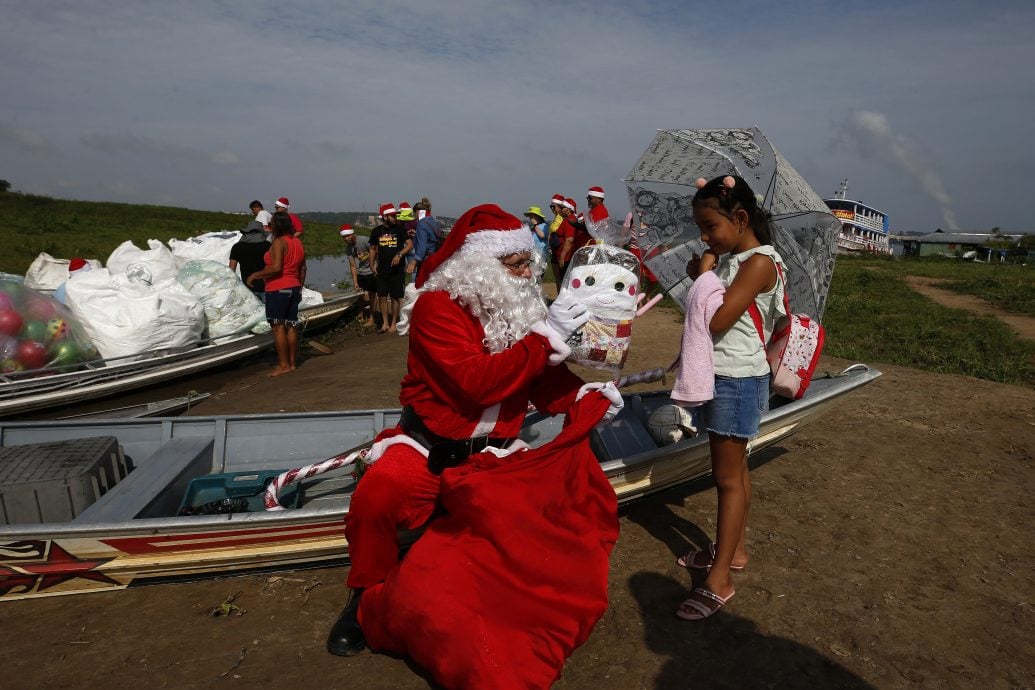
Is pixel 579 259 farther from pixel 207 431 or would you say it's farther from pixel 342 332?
pixel 342 332

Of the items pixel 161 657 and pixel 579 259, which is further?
pixel 579 259

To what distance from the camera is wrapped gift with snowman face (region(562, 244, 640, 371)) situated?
2.62 m

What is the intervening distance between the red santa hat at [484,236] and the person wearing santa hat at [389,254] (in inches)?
281

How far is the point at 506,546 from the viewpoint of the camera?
2.42 m

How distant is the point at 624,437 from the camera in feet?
14.1

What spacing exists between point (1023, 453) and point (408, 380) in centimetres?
525

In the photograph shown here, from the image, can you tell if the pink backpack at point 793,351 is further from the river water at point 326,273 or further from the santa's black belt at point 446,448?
the river water at point 326,273

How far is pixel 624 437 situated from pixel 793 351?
135cm

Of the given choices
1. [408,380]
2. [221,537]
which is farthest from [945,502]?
[221,537]

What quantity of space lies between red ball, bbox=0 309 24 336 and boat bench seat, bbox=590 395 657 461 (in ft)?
19.0

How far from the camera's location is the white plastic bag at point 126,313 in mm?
6965

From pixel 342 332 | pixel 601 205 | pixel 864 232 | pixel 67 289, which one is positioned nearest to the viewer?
pixel 67 289

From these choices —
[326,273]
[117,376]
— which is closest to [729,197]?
[117,376]

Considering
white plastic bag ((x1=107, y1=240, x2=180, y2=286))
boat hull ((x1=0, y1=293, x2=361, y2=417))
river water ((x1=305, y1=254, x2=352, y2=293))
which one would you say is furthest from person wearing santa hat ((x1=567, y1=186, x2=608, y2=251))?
river water ((x1=305, y1=254, x2=352, y2=293))
